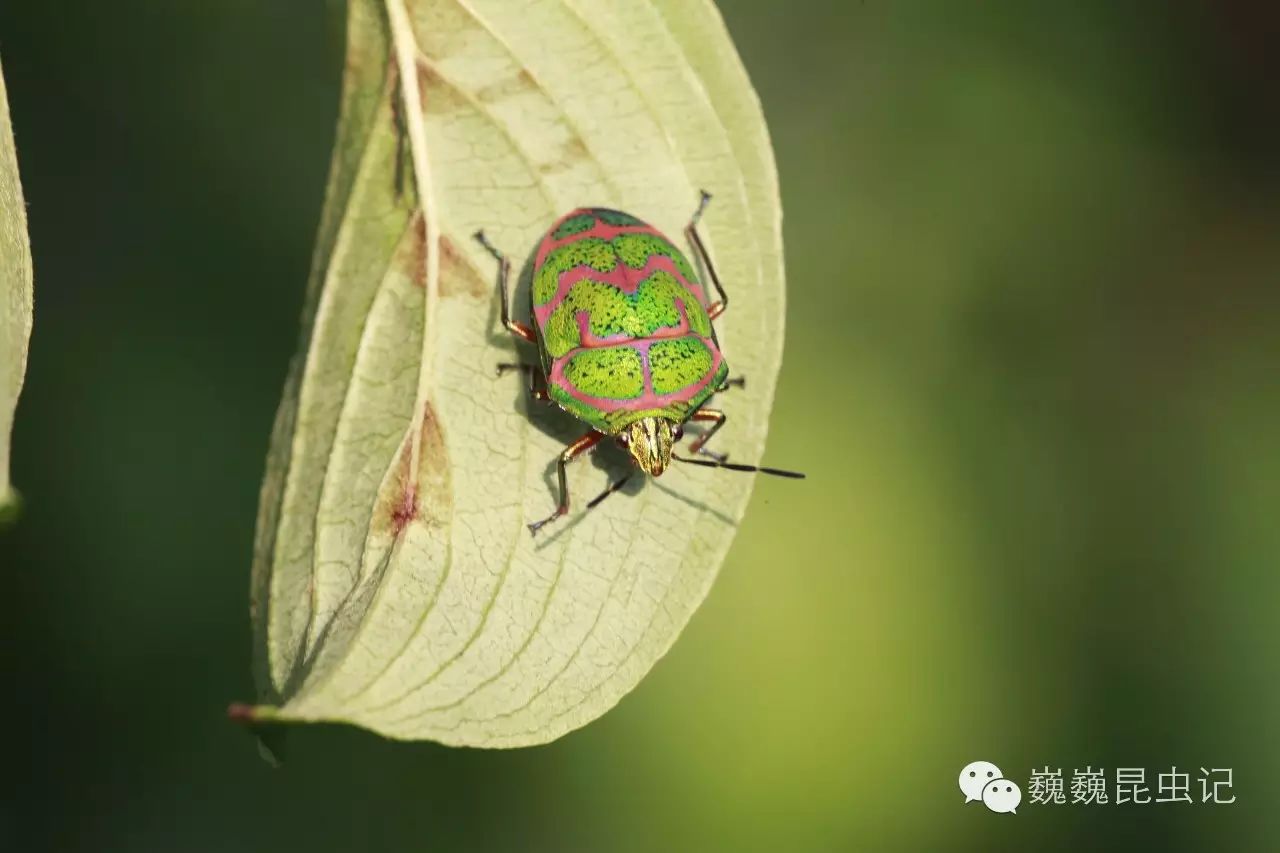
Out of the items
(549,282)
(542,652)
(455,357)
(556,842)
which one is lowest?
(556,842)

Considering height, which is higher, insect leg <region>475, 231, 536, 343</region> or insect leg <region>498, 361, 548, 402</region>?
insect leg <region>475, 231, 536, 343</region>

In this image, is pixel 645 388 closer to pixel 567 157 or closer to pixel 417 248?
pixel 567 157

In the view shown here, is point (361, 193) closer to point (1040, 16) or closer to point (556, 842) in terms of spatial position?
point (556, 842)

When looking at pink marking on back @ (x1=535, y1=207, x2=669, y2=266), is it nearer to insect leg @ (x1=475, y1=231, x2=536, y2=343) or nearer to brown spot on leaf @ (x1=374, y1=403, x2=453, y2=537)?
insect leg @ (x1=475, y1=231, x2=536, y2=343)

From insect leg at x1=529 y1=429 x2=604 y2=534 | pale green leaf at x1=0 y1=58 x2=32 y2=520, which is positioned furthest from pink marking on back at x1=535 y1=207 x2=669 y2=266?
pale green leaf at x1=0 y1=58 x2=32 y2=520

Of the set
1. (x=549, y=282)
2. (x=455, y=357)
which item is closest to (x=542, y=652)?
(x=455, y=357)

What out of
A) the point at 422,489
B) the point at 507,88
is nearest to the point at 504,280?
the point at 507,88

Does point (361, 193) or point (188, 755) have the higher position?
point (361, 193)
